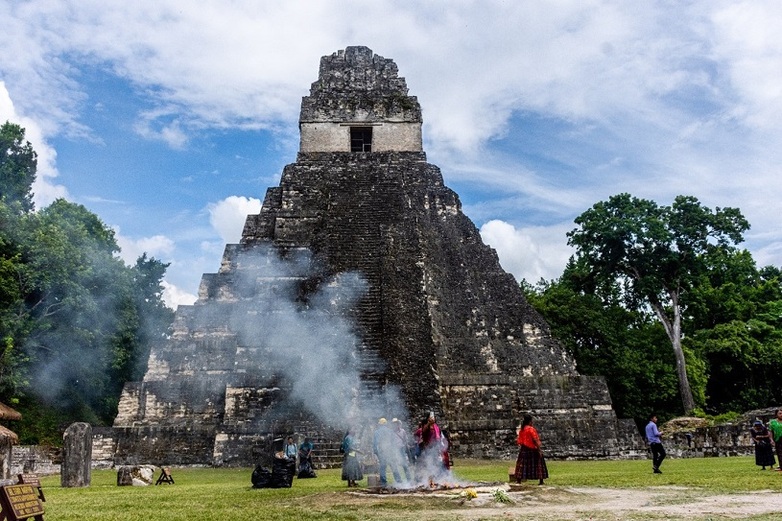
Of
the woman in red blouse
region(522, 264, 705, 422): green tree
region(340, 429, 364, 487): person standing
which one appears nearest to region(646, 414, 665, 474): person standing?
the woman in red blouse

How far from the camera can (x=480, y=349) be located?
16391 mm

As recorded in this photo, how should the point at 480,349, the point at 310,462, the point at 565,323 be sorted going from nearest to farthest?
the point at 310,462 < the point at 480,349 < the point at 565,323

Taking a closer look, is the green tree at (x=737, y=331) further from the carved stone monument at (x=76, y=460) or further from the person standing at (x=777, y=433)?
the carved stone monument at (x=76, y=460)

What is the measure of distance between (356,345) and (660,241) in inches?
603

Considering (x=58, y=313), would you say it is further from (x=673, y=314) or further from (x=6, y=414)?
(x=673, y=314)

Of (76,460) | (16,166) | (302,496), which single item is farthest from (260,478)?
(16,166)

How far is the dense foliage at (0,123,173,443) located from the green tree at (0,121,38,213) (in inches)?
1.3

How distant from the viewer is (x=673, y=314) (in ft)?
86.0

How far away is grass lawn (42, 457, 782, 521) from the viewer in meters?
6.20

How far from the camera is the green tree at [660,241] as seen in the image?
82.8 ft

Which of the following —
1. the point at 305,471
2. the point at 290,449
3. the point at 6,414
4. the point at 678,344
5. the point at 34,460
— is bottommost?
the point at 34,460

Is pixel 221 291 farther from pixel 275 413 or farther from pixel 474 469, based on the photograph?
pixel 474 469

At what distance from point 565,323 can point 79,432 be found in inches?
750

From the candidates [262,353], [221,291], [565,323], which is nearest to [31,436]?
[221,291]
